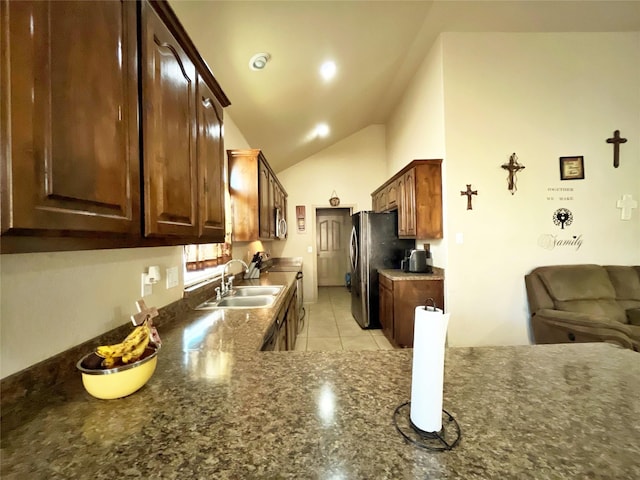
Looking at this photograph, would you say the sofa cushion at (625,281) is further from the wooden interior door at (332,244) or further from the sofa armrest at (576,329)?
the wooden interior door at (332,244)

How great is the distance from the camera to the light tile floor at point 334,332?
331 centimetres

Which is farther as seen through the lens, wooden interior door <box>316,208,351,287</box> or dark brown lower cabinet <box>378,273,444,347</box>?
wooden interior door <box>316,208,351,287</box>

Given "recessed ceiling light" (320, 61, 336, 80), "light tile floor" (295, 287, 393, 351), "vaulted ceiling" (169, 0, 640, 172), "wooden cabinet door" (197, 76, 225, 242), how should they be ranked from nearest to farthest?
1. "wooden cabinet door" (197, 76, 225, 242)
2. "vaulted ceiling" (169, 0, 640, 172)
3. "recessed ceiling light" (320, 61, 336, 80)
4. "light tile floor" (295, 287, 393, 351)

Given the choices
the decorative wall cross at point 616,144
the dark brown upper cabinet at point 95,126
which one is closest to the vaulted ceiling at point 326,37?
the dark brown upper cabinet at point 95,126

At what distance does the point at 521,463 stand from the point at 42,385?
1237 mm

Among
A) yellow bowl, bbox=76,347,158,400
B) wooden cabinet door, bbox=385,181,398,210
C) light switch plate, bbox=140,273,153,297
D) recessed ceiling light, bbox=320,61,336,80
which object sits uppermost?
recessed ceiling light, bbox=320,61,336,80

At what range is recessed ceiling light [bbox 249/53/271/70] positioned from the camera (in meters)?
2.19

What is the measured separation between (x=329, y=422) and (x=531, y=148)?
366 cm

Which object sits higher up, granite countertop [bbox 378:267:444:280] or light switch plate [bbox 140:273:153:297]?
light switch plate [bbox 140:273:153:297]

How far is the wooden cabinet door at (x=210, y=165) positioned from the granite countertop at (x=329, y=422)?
2.11ft

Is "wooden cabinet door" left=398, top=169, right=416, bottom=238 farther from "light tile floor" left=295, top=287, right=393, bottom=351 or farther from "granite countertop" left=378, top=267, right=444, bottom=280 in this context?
"light tile floor" left=295, top=287, right=393, bottom=351

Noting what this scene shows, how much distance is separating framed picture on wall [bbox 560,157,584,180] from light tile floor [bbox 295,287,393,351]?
2.85 metres

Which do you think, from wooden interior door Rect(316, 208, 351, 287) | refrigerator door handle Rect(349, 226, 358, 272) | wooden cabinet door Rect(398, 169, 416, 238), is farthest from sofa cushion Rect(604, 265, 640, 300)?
wooden interior door Rect(316, 208, 351, 287)

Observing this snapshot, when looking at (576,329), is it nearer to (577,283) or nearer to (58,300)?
(577,283)
